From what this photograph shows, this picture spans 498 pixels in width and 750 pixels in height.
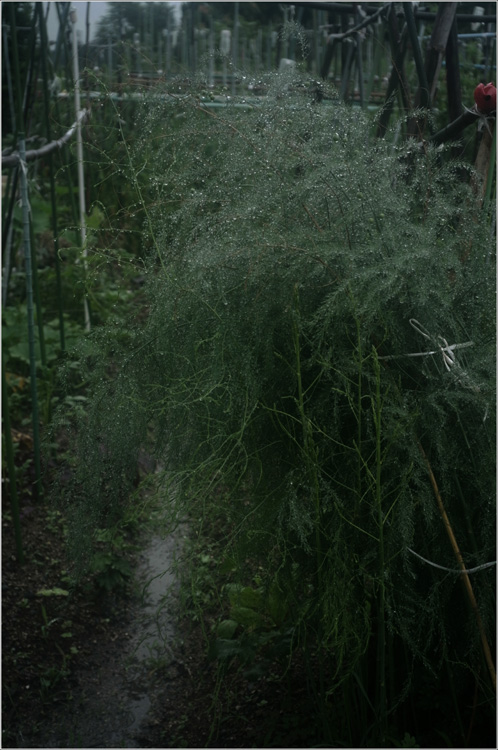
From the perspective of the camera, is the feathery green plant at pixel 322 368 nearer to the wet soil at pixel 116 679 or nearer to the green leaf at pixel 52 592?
the wet soil at pixel 116 679

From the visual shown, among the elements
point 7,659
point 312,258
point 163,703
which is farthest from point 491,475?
point 7,659

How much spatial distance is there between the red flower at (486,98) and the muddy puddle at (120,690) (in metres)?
1.09

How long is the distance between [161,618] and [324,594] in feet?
3.96

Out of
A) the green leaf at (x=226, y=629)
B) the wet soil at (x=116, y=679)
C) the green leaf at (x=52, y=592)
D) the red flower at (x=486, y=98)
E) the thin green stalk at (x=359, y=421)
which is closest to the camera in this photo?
the thin green stalk at (x=359, y=421)

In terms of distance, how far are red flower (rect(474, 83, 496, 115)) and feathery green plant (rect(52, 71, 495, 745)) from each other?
28cm

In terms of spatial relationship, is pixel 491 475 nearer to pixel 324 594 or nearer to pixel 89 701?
pixel 324 594

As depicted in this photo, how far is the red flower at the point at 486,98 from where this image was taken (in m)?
1.70

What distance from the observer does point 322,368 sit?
4.43 ft

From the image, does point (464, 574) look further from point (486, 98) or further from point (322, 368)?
point (486, 98)

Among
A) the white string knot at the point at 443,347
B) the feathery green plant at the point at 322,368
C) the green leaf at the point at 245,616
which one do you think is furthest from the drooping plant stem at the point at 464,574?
the green leaf at the point at 245,616

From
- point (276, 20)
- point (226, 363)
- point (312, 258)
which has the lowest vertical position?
point (226, 363)

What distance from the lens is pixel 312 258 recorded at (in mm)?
1311

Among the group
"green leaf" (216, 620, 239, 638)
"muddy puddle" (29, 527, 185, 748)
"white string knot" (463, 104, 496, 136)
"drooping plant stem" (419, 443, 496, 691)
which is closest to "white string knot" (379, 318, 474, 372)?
"drooping plant stem" (419, 443, 496, 691)

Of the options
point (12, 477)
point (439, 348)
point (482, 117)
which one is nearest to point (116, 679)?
point (12, 477)
